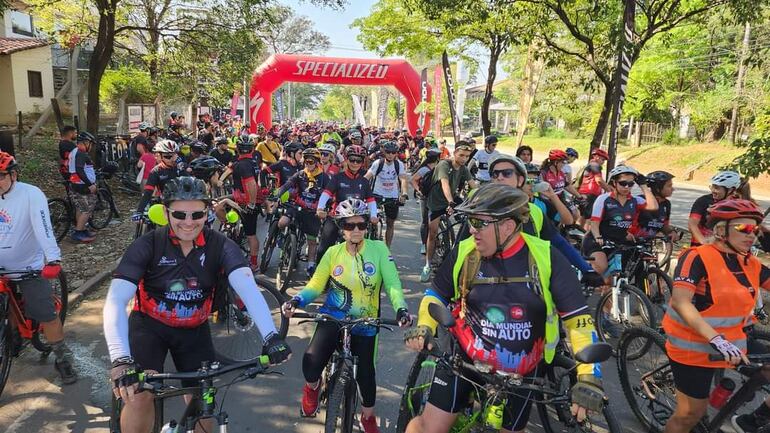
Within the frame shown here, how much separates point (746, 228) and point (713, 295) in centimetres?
48

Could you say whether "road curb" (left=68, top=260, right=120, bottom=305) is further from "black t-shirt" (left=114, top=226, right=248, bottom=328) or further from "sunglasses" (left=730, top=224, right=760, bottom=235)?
A: "sunglasses" (left=730, top=224, right=760, bottom=235)

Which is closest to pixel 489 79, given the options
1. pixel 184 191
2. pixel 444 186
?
pixel 444 186

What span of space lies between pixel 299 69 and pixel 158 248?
22.3 m

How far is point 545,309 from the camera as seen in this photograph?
260 centimetres

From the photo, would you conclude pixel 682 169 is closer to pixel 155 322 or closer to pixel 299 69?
pixel 299 69

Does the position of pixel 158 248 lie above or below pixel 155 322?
above

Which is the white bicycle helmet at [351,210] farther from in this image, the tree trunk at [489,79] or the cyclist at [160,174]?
the tree trunk at [489,79]

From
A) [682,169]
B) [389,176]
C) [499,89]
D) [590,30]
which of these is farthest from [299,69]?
[499,89]

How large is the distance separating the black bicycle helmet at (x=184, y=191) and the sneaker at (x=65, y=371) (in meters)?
2.71

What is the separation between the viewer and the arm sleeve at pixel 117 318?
104 inches

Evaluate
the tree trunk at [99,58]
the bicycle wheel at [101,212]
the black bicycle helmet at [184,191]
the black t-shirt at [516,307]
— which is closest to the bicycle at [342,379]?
the black t-shirt at [516,307]

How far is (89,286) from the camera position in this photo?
6930 millimetres

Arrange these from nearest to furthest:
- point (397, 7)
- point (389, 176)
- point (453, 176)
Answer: point (453, 176) < point (389, 176) < point (397, 7)

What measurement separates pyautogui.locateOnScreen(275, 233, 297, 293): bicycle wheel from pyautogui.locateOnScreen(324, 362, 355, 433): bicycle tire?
3.71 m
